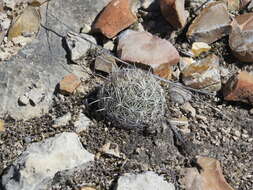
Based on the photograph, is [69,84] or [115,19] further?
[115,19]

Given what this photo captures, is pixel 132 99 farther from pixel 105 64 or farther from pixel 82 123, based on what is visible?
pixel 105 64

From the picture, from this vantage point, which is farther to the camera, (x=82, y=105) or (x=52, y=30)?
(x=52, y=30)

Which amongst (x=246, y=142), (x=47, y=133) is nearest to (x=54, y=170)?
(x=47, y=133)

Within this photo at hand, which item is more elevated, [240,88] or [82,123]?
[240,88]

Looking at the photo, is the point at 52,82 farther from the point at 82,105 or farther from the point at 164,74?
the point at 164,74

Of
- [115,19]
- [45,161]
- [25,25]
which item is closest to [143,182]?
[45,161]
